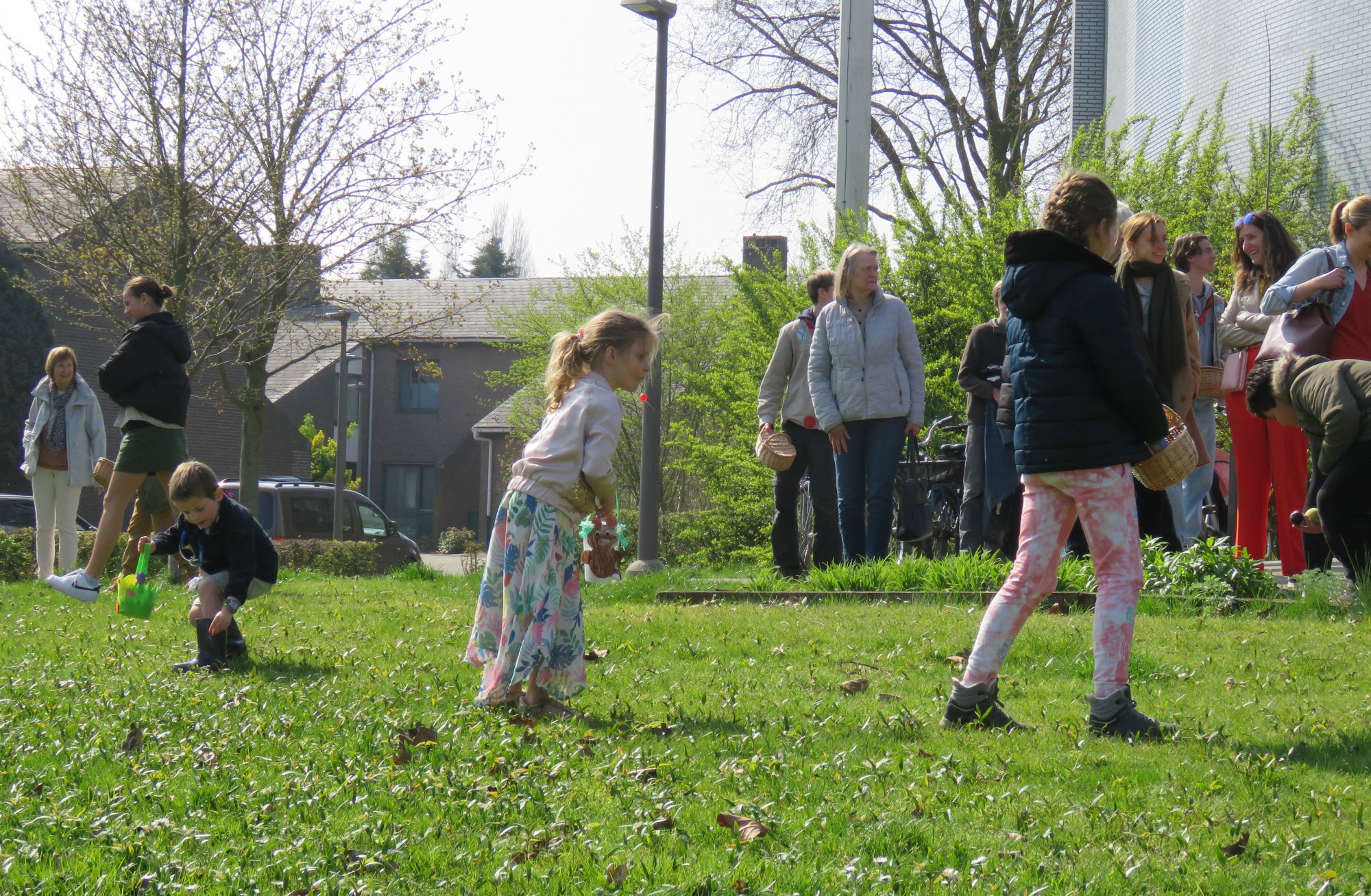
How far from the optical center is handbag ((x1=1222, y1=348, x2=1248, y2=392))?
28.3ft

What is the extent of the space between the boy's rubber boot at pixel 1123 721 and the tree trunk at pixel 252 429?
19.2 m

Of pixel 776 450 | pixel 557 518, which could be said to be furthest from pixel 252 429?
pixel 557 518

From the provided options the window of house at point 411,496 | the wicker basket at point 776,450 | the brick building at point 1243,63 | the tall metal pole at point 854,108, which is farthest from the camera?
the window of house at point 411,496

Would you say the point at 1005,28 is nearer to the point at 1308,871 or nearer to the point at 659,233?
the point at 659,233

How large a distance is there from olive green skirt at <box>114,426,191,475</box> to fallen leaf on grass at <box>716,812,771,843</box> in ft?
22.9

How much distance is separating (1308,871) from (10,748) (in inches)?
163

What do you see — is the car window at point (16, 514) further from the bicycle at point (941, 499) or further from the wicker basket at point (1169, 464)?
the wicker basket at point (1169, 464)

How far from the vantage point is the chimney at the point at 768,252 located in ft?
59.0

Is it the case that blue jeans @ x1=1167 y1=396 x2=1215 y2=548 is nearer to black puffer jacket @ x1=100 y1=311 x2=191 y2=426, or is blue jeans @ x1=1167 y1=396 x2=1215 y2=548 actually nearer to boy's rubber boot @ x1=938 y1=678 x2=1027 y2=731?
boy's rubber boot @ x1=938 y1=678 x2=1027 y2=731

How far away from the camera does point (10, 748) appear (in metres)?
4.54

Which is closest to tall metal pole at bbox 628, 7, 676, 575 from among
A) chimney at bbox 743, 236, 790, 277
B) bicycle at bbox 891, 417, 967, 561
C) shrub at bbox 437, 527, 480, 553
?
chimney at bbox 743, 236, 790, 277

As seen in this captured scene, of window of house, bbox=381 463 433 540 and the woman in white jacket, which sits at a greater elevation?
the woman in white jacket

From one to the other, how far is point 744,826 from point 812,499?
21.2ft

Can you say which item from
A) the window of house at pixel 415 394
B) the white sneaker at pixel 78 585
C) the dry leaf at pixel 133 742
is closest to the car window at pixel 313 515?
the white sneaker at pixel 78 585
